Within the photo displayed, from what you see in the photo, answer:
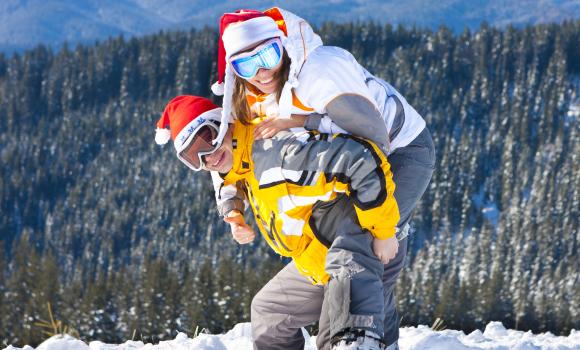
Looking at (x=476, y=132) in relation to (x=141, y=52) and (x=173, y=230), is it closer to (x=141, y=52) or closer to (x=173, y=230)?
(x=173, y=230)

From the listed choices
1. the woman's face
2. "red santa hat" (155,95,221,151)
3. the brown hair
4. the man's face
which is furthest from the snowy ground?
the woman's face

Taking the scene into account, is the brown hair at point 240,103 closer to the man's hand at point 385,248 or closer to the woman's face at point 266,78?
the woman's face at point 266,78

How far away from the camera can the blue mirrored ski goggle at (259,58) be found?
4742mm

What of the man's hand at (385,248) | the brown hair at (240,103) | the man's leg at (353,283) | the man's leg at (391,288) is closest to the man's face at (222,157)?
the brown hair at (240,103)

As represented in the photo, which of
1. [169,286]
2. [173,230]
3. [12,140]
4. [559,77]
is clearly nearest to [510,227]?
[559,77]

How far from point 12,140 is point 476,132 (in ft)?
380

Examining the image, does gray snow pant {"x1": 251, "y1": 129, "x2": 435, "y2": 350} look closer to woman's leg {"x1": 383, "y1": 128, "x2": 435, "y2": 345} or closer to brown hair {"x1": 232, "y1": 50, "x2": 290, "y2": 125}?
woman's leg {"x1": 383, "y1": 128, "x2": 435, "y2": 345}

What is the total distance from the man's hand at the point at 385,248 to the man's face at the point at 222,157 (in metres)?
1.14

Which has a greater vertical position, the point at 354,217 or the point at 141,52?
the point at 141,52

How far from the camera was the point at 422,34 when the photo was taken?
18925 centimetres

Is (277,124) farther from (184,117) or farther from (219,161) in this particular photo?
(184,117)

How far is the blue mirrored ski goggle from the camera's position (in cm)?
474

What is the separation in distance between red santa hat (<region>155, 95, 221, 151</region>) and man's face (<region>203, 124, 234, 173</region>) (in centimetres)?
18

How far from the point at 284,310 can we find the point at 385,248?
939mm
